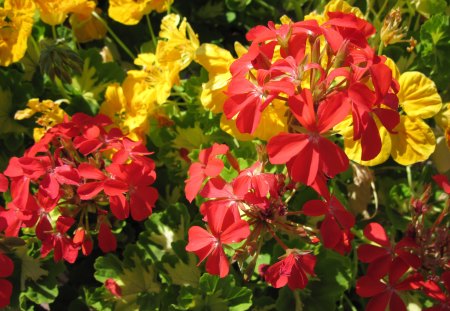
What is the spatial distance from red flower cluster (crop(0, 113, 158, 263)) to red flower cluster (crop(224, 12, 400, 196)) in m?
0.26

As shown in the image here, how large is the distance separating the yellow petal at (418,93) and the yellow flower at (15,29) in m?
0.81

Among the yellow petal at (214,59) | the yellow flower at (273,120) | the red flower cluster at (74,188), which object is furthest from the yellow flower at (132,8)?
the yellow flower at (273,120)

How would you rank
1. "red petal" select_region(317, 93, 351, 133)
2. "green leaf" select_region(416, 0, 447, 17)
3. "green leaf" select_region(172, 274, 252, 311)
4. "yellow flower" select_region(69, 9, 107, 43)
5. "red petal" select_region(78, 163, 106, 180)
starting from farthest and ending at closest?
"yellow flower" select_region(69, 9, 107, 43) < "green leaf" select_region(416, 0, 447, 17) < "green leaf" select_region(172, 274, 252, 311) < "red petal" select_region(78, 163, 106, 180) < "red petal" select_region(317, 93, 351, 133)

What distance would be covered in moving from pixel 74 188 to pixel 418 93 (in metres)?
0.67

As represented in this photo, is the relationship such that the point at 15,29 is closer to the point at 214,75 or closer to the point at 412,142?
the point at 214,75

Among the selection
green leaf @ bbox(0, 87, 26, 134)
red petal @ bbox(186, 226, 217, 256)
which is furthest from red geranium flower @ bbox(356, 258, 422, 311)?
green leaf @ bbox(0, 87, 26, 134)

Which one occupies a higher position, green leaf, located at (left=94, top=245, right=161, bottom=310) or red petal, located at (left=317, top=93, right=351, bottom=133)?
red petal, located at (left=317, top=93, right=351, bottom=133)

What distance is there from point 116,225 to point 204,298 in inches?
9.7

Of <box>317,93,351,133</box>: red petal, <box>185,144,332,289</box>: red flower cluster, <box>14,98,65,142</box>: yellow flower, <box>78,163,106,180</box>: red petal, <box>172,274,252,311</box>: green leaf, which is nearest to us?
<box>317,93,351,133</box>: red petal

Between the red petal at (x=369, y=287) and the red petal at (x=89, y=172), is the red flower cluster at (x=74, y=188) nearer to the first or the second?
the red petal at (x=89, y=172)

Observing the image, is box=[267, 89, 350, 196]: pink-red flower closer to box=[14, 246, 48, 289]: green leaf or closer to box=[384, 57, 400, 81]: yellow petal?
box=[384, 57, 400, 81]: yellow petal

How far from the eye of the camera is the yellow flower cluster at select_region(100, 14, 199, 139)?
130cm

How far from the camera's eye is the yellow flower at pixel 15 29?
1.30m

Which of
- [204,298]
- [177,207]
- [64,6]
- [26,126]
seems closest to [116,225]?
[177,207]
